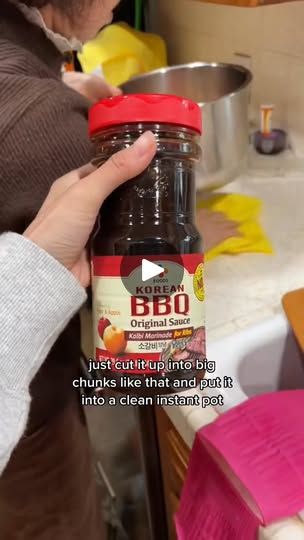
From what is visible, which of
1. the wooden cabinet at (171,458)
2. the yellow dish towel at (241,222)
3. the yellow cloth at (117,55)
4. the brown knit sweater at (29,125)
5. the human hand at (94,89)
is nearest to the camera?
the brown knit sweater at (29,125)

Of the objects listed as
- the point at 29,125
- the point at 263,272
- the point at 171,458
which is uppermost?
the point at 29,125

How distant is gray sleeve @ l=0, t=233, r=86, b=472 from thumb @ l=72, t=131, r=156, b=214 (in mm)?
68

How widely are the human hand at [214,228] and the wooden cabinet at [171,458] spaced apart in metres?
0.29

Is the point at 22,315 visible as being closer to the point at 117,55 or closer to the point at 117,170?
the point at 117,170

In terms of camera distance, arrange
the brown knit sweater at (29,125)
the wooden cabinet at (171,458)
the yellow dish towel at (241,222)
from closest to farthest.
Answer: the brown knit sweater at (29,125), the wooden cabinet at (171,458), the yellow dish towel at (241,222)

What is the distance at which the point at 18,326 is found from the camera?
48 cm

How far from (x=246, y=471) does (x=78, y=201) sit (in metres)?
0.28

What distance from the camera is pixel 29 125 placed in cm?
57

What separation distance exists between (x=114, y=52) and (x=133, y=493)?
104 cm

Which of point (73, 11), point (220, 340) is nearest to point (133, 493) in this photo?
point (220, 340)

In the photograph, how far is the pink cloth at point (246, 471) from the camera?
46 centimetres

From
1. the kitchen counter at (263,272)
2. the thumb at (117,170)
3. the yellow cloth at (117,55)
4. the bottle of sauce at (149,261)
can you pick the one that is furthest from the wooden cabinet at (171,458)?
the yellow cloth at (117,55)

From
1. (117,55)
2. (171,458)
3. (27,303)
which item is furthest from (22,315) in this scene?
(117,55)

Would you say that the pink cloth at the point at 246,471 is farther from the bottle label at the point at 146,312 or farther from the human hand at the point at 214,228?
the human hand at the point at 214,228
